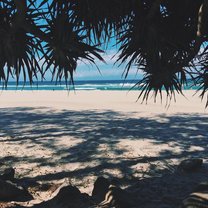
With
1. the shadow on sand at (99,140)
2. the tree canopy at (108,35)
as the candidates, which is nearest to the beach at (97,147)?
the shadow on sand at (99,140)

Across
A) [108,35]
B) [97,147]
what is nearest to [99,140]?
[97,147]

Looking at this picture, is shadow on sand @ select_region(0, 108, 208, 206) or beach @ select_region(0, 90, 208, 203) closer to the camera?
beach @ select_region(0, 90, 208, 203)

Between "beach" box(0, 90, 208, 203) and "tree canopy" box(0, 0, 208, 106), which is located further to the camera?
"beach" box(0, 90, 208, 203)

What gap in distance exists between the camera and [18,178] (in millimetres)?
4906

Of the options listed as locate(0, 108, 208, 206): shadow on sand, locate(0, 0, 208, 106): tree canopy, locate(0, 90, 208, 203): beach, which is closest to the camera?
locate(0, 0, 208, 106): tree canopy

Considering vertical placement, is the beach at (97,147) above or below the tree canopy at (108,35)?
below

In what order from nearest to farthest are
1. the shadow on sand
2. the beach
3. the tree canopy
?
the tree canopy < the beach < the shadow on sand

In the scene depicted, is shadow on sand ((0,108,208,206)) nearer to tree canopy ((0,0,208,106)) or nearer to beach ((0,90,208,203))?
beach ((0,90,208,203))

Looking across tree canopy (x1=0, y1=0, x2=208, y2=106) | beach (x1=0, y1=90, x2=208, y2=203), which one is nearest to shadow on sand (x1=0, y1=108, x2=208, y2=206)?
beach (x1=0, y1=90, x2=208, y2=203)

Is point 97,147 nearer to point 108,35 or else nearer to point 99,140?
point 99,140

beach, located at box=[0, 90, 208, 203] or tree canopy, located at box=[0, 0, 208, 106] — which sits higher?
tree canopy, located at box=[0, 0, 208, 106]

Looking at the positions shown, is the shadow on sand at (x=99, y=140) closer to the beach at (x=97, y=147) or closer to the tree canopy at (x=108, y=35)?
the beach at (x=97, y=147)

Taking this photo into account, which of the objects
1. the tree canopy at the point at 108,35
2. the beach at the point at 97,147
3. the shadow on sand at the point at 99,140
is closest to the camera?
the tree canopy at the point at 108,35

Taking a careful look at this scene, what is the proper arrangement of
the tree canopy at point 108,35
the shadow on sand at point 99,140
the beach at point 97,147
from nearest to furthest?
the tree canopy at point 108,35, the beach at point 97,147, the shadow on sand at point 99,140
